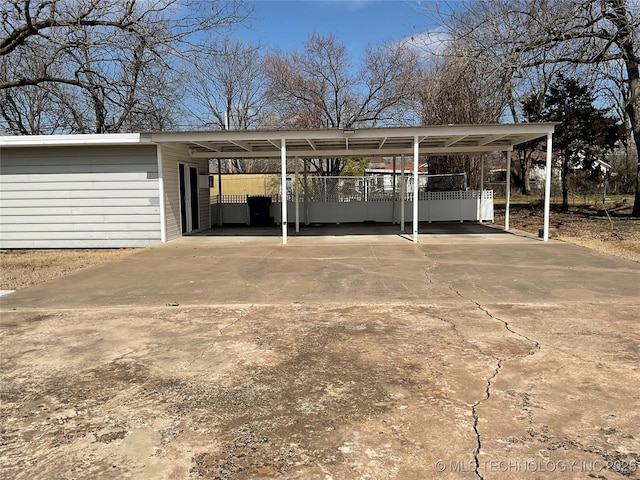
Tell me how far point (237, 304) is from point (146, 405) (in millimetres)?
2691

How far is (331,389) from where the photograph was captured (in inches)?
131

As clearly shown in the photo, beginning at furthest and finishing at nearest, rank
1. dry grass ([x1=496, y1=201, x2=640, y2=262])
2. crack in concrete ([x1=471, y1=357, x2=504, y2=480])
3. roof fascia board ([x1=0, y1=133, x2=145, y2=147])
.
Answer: roof fascia board ([x1=0, y1=133, x2=145, y2=147])
dry grass ([x1=496, y1=201, x2=640, y2=262])
crack in concrete ([x1=471, y1=357, x2=504, y2=480])

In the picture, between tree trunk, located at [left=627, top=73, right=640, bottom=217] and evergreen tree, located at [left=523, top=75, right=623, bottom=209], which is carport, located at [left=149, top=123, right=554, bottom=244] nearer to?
tree trunk, located at [left=627, top=73, right=640, bottom=217]

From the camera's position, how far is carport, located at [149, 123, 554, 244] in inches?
425

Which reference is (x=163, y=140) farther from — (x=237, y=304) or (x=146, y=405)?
(x=146, y=405)

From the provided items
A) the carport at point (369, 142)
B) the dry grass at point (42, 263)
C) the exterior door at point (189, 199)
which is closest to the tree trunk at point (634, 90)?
the carport at point (369, 142)

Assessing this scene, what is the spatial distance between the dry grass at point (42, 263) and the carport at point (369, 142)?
121 inches

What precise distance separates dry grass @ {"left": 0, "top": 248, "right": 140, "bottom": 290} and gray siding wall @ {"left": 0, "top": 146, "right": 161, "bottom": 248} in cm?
53

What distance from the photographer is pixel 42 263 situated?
31.3 feet

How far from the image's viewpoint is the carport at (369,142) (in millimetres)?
10805

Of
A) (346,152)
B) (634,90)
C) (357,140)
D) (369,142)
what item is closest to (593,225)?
(634,90)

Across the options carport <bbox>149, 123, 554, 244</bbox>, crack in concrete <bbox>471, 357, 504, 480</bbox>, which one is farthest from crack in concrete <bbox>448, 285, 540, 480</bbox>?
carport <bbox>149, 123, 554, 244</bbox>

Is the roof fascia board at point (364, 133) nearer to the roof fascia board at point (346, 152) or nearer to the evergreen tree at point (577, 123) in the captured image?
the roof fascia board at point (346, 152)

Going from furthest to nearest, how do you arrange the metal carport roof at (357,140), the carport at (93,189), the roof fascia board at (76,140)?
the carport at (93,189)
the roof fascia board at (76,140)
the metal carport roof at (357,140)
